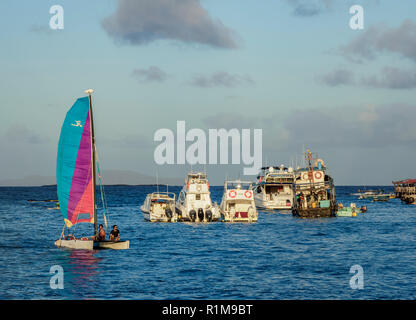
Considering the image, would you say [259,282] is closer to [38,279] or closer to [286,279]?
[286,279]

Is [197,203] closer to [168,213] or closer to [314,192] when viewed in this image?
[168,213]

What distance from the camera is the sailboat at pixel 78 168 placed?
41.8 m

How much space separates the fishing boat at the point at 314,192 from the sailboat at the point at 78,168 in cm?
4704

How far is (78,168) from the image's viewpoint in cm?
4269

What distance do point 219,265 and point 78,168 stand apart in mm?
14370

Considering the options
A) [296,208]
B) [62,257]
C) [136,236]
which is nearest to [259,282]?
[62,257]

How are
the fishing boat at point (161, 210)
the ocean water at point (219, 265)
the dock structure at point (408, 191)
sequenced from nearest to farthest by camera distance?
1. the ocean water at point (219, 265)
2. the fishing boat at point (161, 210)
3. the dock structure at point (408, 191)

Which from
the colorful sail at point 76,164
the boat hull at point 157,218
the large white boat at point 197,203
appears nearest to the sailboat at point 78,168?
the colorful sail at point 76,164

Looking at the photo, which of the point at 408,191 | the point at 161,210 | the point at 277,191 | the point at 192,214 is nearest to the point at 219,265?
the point at 192,214

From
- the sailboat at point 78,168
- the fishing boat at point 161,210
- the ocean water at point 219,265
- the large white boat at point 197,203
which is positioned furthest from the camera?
the fishing boat at point 161,210

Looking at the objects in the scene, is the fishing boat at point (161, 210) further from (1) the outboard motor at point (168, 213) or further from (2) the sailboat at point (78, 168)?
(2) the sailboat at point (78, 168)
